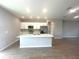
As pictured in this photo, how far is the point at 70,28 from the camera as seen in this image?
13.6m

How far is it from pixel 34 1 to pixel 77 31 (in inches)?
408

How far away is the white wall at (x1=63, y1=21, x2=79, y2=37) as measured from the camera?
13.6 meters

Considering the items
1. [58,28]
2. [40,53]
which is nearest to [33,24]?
[58,28]

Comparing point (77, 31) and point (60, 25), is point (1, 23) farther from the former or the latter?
point (77, 31)

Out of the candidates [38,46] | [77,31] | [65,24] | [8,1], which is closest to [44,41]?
[38,46]

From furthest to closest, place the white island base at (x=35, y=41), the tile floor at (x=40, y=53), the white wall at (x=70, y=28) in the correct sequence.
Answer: the white wall at (x=70, y=28), the white island base at (x=35, y=41), the tile floor at (x=40, y=53)

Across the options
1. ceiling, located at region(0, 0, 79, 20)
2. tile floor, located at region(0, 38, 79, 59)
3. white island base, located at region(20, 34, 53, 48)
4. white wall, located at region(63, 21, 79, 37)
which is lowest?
tile floor, located at region(0, 38, 79, 59)

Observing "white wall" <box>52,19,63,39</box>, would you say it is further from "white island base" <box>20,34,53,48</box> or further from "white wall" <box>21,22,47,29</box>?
"white island base" <box>20,34,53,48</box>

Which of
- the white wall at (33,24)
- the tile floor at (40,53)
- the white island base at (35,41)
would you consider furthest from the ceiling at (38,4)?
the white wall at (33,24)

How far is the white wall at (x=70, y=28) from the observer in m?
13.6

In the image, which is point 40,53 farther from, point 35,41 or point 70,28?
point 70,28

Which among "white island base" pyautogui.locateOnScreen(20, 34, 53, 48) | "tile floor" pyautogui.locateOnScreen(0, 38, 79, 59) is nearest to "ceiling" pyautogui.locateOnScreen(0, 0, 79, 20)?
"white island base" pyautogui.locateOnScreen(20, 34, 53, 48)

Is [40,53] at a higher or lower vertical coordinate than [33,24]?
lower

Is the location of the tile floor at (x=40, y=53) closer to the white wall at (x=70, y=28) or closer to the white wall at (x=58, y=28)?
the white wall at (x=58, y=28)
